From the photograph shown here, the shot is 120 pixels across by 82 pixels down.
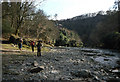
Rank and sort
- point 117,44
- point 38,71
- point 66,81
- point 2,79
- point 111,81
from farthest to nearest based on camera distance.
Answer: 1. point 117,44
2. point 38,71
3. point 111,81
4. point 66,81
5. point 2,79

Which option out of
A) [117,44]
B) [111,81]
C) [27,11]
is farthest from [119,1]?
[111,81]

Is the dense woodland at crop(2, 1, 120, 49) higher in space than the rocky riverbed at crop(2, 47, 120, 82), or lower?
higher

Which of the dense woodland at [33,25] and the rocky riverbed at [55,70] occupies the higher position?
the dense woodland at [33,25]

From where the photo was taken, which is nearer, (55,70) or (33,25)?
(55,70)

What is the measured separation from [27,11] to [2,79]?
2397 cm

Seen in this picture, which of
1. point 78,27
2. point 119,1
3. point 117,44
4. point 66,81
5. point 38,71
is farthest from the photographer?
point 78,27

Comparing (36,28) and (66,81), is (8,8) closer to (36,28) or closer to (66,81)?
(36,28)

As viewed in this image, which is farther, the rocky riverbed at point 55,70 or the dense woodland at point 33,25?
the dense woodland at point 33,25

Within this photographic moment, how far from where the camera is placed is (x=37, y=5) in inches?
1094

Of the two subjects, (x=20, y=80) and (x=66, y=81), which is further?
(x=66, y=81)

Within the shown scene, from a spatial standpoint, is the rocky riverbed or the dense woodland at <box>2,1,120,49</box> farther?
the dense woodland at <box>2,1,120,49</box>

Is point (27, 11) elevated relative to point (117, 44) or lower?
elevated

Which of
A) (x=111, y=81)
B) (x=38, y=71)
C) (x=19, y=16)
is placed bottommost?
(x=111, y=81)

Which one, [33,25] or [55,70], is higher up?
[33,25]
